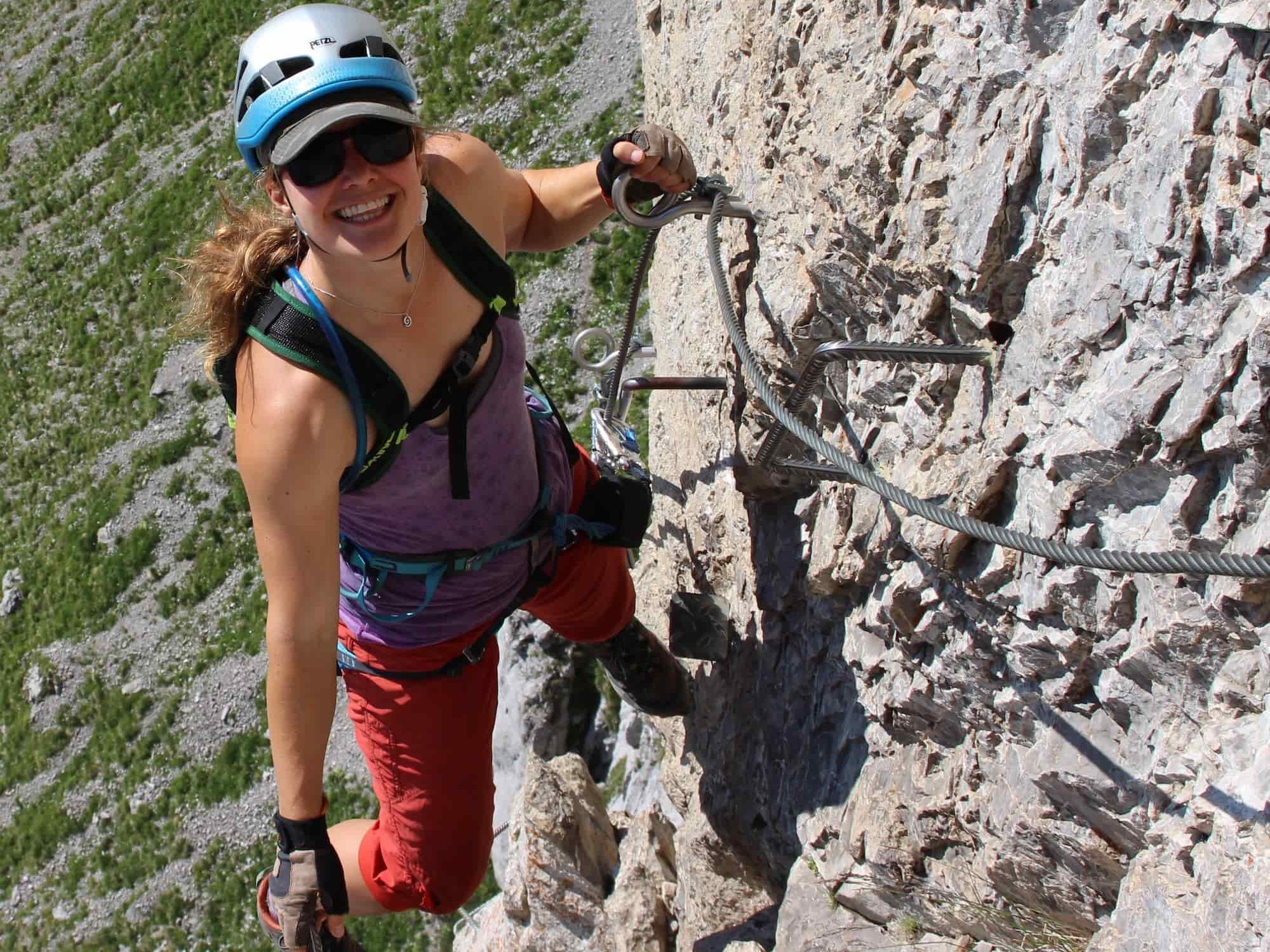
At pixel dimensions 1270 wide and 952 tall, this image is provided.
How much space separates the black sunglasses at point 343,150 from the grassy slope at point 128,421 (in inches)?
321

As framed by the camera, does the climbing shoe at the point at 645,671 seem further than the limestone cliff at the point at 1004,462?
Yes

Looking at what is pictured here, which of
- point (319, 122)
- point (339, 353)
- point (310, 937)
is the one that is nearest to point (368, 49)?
point (319, 122)

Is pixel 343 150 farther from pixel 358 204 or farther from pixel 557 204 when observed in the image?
pixel 557 204

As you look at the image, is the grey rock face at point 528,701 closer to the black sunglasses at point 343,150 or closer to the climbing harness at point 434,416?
the climbing harness at point 434,416

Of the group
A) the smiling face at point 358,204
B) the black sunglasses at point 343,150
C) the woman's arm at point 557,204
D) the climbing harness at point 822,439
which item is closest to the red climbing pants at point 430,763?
the climbing harness at point 822,439

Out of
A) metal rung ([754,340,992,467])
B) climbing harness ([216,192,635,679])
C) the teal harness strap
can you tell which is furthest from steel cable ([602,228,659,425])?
metal rung ([754,340,992,467])

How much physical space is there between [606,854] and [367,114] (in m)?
5.32

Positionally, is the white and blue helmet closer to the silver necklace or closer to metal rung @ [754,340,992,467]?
the silver necklace

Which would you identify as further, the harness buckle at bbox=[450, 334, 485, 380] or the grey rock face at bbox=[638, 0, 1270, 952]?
the harness buckle at bbox=[450, 334, 485, 380]

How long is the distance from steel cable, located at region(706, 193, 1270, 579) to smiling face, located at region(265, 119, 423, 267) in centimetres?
138

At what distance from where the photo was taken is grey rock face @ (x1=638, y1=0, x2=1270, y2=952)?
2789mm

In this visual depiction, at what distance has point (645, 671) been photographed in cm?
580

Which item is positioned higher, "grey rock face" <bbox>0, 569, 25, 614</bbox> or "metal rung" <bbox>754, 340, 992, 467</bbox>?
"metal rung" <bbox>754, 340, 992, 467</bbox>

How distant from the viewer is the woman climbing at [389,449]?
3412 millimetres
